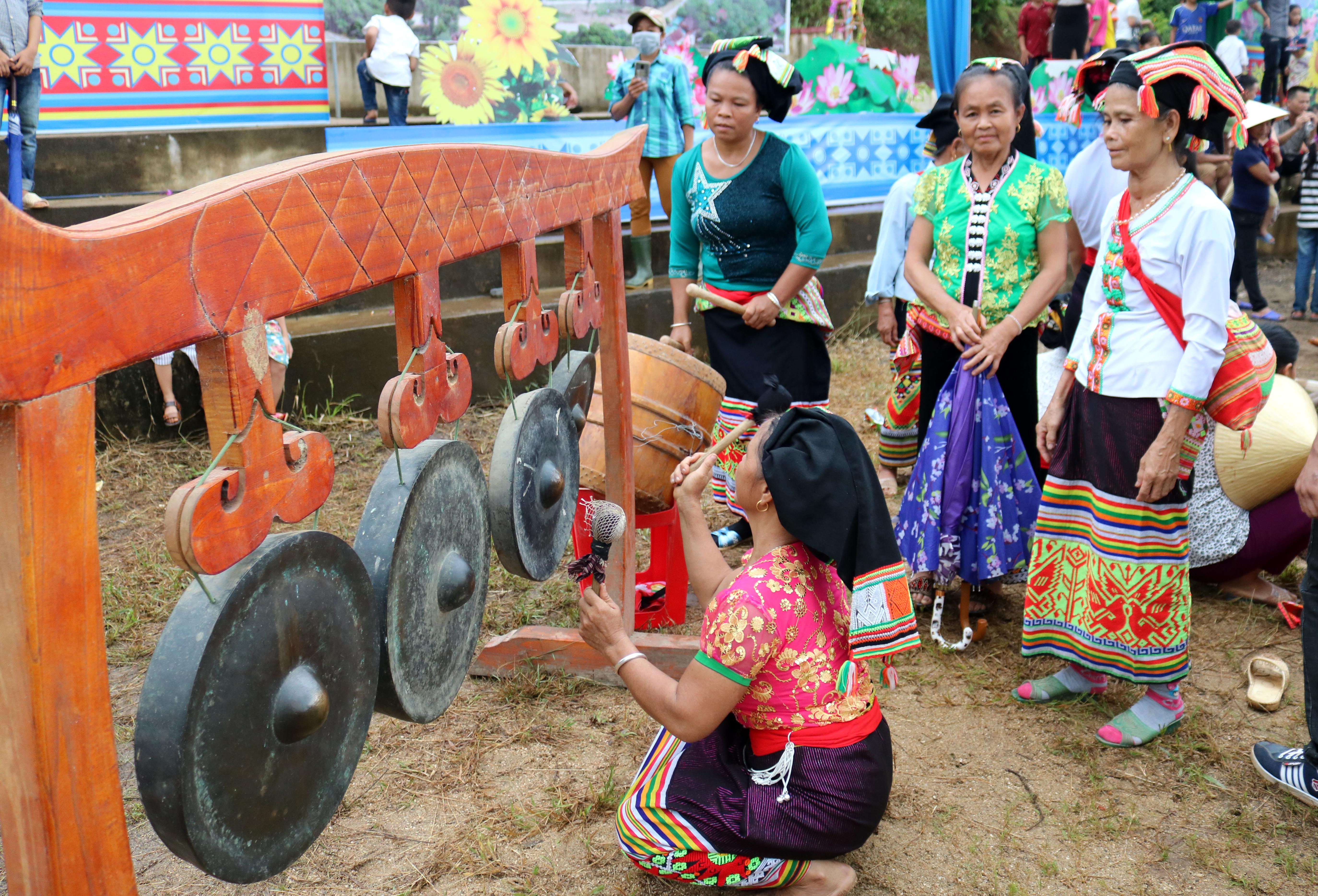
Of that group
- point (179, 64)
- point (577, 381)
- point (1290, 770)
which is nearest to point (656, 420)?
point (577, 381)

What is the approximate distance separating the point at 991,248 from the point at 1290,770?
1612mm

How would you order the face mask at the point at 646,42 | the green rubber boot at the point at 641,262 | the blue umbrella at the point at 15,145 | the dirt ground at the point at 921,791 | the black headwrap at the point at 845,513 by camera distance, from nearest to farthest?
the black headwrap at the point at 845,513 → the dirt ground at the point at 921,791 → the blue umbrella at the point at 15,145 → the face mask at the point at 646,42 → the green rubber boot at the point at 641,262

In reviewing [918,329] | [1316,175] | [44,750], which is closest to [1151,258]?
[918,329]

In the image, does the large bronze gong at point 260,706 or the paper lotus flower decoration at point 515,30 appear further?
the paper lotus flower decoration at point 515,30

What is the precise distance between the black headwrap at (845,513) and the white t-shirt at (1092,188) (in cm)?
244

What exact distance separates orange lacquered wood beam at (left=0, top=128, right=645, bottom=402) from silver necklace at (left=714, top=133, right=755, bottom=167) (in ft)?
5.05

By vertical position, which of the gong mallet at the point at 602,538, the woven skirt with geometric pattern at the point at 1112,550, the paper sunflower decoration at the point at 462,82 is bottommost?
the woven skirt with geometric pattern at the point at 1112,550

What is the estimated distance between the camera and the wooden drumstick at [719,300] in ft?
11.2

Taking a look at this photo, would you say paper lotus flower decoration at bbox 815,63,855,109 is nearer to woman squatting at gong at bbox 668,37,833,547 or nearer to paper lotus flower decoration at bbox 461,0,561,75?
paper lotus flower decoration at bbox 461,0,561,75

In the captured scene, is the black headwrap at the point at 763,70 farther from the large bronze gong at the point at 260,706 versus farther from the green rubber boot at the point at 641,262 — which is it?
the green rubber boot at the point at 641,262

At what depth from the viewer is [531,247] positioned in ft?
7.07

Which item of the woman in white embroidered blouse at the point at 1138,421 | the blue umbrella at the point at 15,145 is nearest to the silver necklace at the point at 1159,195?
the woman in white embroidered blouse at the point at 1138,421

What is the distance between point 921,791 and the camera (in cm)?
265

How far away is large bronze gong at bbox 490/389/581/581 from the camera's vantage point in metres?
2.02
